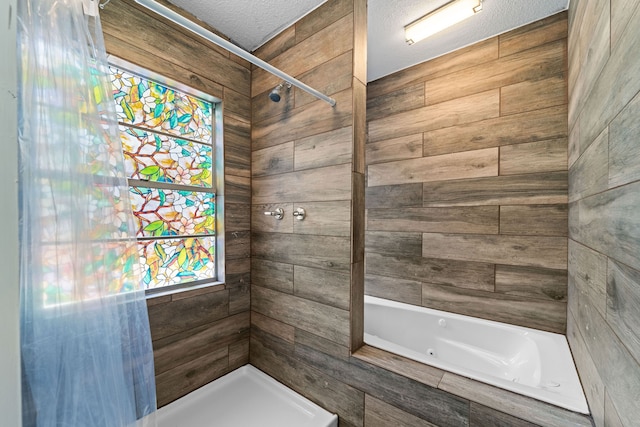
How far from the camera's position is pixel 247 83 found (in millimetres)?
1898

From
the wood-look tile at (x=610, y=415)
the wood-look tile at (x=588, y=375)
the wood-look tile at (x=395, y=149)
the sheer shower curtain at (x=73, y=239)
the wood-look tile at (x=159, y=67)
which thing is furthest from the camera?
the wood-look tile at (x=395, y=149)

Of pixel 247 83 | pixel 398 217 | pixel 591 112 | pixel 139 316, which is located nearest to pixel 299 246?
pixel 139 316

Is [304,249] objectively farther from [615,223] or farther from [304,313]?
[615,223]

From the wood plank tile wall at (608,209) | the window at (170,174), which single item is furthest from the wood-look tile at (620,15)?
the window at (170,174)

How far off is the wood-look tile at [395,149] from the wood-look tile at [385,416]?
174cm

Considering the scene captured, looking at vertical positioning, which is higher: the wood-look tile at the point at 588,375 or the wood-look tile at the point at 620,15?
Answer: the wood-look tile at the point at 620,15

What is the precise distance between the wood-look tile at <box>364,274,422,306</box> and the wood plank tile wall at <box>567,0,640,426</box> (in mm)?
985

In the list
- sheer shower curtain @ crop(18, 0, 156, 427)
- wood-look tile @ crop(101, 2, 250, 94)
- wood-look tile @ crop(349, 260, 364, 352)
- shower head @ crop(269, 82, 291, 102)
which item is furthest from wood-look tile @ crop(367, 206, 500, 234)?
sheer shower curtain @ crop(18, 0, 156, 427)

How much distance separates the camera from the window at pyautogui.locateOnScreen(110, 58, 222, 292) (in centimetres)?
145

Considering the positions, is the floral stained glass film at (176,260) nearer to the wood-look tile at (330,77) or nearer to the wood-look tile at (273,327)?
the wood-look tile at (273,327)

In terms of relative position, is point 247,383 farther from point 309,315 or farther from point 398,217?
point 398,217

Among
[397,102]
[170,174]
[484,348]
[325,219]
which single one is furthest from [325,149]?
[484,348]

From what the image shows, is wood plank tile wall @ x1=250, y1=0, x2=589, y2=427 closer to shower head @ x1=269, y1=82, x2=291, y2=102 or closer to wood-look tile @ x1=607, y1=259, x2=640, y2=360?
shower head @ x1=269, y1=82, x2=291, y2=102

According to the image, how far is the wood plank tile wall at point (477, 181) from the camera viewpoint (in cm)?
164
